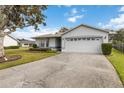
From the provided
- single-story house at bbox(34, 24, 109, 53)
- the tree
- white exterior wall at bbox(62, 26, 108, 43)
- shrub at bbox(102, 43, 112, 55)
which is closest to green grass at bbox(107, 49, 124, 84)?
shrub at bbox(102, 43, 112, 55)

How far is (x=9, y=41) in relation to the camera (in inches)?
1592

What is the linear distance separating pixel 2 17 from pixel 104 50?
486 inches

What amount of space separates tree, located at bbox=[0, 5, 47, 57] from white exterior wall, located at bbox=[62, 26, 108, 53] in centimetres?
478

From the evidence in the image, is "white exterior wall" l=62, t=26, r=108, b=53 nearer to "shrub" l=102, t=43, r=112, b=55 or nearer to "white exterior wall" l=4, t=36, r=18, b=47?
"shrub" l=102, t=43, r=112, b=55

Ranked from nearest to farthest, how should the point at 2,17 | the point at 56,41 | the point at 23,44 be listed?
the point at 2,17
the point at 56,41
the point at 23,44

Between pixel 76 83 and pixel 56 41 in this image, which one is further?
pixel 56 41

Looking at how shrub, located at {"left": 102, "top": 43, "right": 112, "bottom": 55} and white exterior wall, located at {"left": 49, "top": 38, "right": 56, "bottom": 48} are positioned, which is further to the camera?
white exterior wall, located at {"left": 49, "top": 38, "right": 56, "bottom": 48}

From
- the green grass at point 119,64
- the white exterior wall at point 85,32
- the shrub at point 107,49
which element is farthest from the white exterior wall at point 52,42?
the green grass at point 119,64

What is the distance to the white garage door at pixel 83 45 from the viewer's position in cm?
1997

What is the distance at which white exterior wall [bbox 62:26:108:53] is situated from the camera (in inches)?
782
